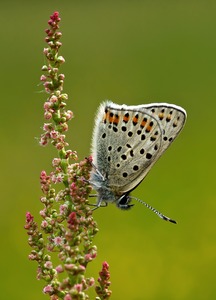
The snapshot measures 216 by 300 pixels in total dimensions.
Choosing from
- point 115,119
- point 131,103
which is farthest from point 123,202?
point 131,103

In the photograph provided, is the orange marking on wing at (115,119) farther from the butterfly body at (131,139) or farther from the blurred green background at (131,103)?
the blurred green background at (131,103)

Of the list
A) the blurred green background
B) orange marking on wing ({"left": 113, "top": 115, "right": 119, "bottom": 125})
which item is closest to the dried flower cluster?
orange marking on wing ({"left": 113, "top": 115, "right": 119, "bottom": 125})

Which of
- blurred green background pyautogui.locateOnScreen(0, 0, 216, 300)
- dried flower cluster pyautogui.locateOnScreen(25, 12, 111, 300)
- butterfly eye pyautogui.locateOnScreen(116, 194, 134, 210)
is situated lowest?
blurred green background pyautogui.locateOnScreen(0, 0, 216, 300)

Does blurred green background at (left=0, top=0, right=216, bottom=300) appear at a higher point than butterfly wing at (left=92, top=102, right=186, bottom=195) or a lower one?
lower

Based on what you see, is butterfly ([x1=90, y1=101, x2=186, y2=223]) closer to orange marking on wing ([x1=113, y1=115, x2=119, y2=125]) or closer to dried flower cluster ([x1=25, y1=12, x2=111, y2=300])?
orange marking on wing ([x1=113, y1=115, x2=119, y2=125])

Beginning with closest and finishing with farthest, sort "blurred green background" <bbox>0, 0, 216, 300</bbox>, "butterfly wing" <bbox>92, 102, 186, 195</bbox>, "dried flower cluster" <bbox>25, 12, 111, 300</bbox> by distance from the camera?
"dried flower cluster" <bbox>25, 12, 111, 300</bbox> < "butterfly wing" <bbox>92, 102, 186, 195</bbox> < "blurred green background" <bbox>0, 0, 216, 300</bbox>
